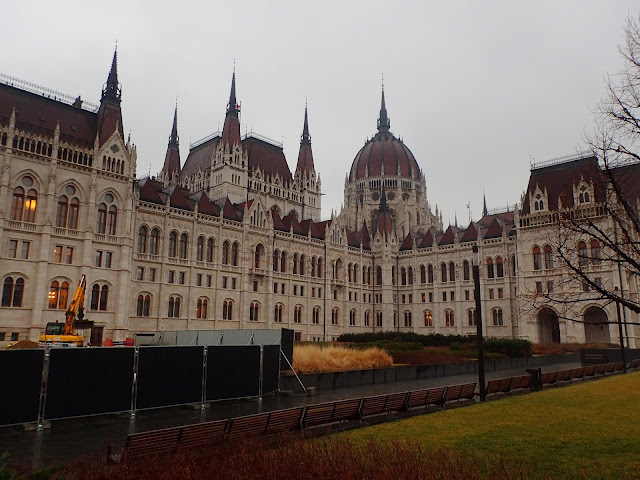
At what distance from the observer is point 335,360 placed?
27.8 meters

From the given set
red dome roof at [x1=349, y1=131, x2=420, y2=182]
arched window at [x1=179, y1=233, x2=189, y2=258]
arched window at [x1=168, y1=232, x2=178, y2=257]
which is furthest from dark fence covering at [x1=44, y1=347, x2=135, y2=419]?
red dome roof at [x1=349, y1=131, x2=420, y2=182]

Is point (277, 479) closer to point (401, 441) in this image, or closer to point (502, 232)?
point (401, 441)

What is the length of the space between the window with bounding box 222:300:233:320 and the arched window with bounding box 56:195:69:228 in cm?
1836

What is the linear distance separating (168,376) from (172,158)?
72971mm

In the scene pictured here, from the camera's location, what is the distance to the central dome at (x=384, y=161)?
97.9m

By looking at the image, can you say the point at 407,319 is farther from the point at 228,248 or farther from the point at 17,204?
the point at 17,204

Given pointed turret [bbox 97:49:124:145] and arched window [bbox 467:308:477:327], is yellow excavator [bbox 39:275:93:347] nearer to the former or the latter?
A: pointed turret [bbox 97:49:124:145]

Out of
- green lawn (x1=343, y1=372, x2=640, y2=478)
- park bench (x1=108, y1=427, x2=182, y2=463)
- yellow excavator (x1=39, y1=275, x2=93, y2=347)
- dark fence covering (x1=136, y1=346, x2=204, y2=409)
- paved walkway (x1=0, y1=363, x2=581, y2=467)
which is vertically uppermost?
yellow excavator (x1=39, y1=275, x2=93, y2=347)

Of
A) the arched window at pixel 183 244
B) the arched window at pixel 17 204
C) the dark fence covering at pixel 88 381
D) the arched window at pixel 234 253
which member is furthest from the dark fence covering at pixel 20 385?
the arched window at pixel 234 253

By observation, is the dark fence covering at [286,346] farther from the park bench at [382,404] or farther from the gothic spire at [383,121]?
the gothic spire at [383,121]

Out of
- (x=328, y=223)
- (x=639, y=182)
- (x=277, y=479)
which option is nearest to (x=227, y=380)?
(x=277, y=479)

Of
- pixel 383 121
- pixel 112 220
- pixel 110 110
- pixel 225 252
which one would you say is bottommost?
pixel 225 252

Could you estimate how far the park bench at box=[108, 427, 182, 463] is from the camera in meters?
9.74

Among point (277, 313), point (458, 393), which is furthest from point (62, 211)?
point (458, 393)
